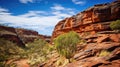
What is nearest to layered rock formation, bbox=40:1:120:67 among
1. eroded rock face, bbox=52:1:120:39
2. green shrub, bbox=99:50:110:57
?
eroded rock face, bbox=52:1:120:39

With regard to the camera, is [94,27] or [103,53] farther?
[94,27]

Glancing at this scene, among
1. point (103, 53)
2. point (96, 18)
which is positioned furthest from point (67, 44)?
point (96, 18)

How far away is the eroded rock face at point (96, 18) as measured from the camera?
44.7 metres

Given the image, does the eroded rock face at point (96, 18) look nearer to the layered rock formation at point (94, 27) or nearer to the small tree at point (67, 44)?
the layered rock formation at point (94, 27)

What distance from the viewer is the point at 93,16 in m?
49.1

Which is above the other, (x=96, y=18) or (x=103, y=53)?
(x=96, y=18)

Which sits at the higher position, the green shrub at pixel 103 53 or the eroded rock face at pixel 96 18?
the eroded rock face at pixel 96 18

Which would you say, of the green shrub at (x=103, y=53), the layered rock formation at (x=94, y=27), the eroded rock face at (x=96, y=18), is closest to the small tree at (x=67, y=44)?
the layered rock formation at (x=94, y=27)

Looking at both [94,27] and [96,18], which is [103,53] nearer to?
[94,27]

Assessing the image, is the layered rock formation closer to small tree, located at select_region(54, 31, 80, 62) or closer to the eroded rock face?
the eroded rock face

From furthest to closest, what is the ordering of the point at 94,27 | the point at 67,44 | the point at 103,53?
the point at 94,27 < the point at 67,44 < the point at 103,53

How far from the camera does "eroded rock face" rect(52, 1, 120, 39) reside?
4472cm

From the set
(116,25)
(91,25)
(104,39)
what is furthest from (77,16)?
(104,39)

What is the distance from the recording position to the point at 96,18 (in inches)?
1887
